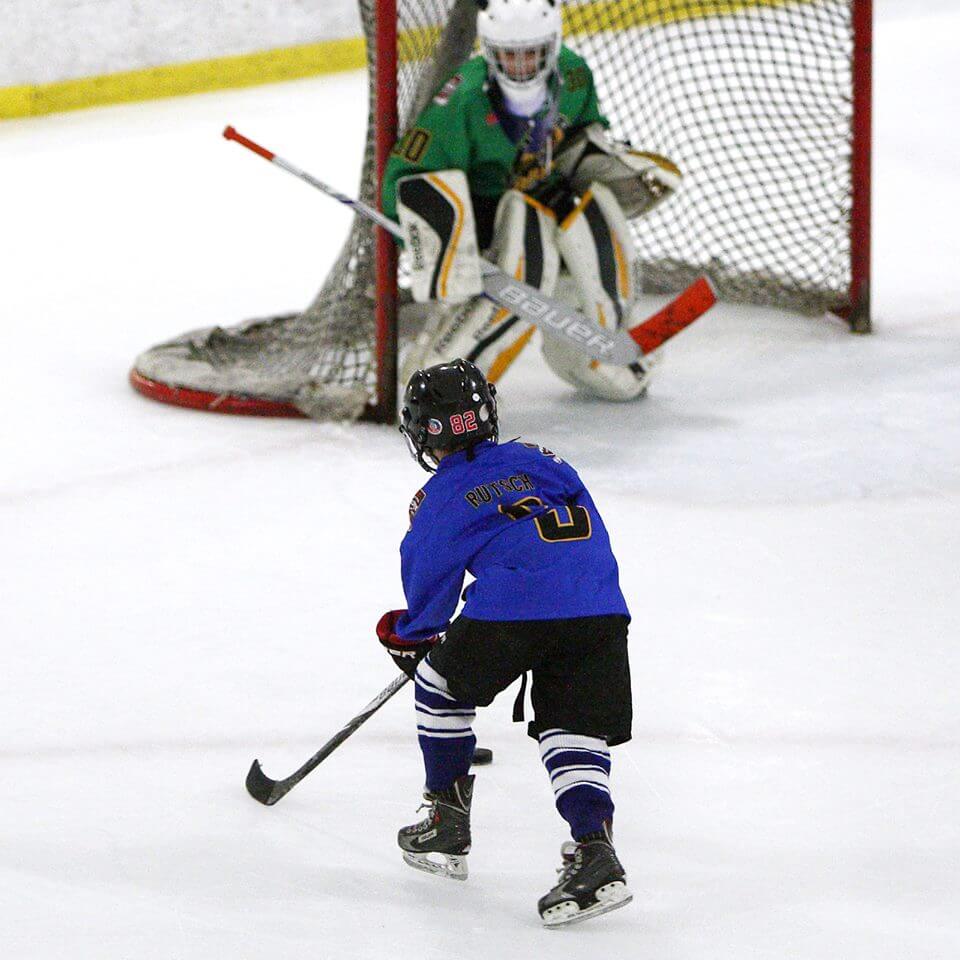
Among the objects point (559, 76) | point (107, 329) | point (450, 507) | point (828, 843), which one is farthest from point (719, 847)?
point (107, 329)

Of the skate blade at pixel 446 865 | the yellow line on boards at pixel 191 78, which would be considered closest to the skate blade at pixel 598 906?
the skate blade at pixel 446 865

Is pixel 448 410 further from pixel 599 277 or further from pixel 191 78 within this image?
pixel 191 78

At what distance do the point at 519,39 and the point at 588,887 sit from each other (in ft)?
6.84

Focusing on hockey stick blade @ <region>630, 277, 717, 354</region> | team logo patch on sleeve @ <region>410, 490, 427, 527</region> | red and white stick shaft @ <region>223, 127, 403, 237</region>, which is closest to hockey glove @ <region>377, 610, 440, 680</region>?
team logo patch on sleeve @ <region>410, 490, 427, 527</region>

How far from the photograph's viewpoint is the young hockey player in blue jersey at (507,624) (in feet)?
6.29

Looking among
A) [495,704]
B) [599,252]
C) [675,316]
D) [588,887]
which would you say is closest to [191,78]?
[599,252]

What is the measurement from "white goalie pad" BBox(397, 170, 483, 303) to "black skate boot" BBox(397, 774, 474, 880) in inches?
68.9

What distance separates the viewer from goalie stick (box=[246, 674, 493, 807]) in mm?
2150

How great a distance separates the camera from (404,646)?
203 cm

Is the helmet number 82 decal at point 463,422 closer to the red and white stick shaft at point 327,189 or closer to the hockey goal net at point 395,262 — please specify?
the red and white stick shaft at point 327,189

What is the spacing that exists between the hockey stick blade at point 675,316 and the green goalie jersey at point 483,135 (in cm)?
37

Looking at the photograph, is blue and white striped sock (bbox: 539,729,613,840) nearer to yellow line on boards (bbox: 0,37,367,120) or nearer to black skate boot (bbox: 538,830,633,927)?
black skate boot (bbox: 538,830,633,927)

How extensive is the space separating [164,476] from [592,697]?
5.79ft

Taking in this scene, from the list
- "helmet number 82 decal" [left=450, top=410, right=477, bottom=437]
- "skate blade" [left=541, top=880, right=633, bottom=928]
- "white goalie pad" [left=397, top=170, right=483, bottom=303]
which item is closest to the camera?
"skate blade" [left=541, top=880, right=633, bottom=928]
